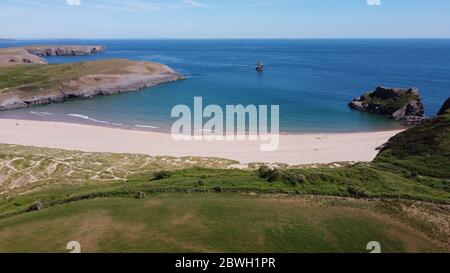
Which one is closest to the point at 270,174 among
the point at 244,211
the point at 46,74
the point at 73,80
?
the point at 244,211

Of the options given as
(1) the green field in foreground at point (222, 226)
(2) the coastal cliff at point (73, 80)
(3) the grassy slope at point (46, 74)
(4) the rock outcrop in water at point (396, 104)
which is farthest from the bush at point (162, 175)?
(3) the grassy slope at point (46, 74)

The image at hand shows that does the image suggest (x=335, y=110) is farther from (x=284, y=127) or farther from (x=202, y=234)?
(x=202, y=234)

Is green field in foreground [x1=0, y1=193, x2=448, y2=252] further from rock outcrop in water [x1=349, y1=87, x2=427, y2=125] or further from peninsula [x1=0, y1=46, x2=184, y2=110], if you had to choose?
peninsula [x1=0, y1=46, x2=184, y2=110]

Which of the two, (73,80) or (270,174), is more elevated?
(73,80)

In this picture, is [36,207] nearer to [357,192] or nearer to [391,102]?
[357,192]
